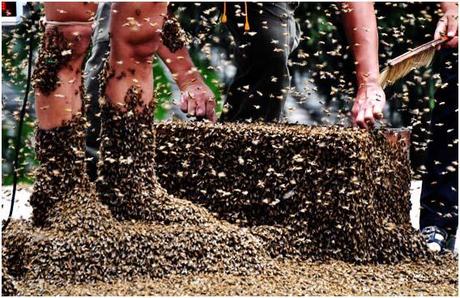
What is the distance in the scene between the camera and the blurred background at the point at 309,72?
4207 millimetres

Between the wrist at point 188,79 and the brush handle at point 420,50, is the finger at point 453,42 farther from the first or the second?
the wrist at point 188,79

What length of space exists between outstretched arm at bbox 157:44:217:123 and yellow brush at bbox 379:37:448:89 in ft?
2.22

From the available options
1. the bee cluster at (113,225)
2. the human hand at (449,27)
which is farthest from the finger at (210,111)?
the human hand at (449,27)

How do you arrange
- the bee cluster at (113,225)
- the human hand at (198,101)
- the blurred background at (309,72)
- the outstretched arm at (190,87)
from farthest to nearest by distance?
1. the blurred background at (309,72)
2. the human hand at (198,101)
3. the outstretched arm at (190,87)
4. the bee cluster at (113,225)

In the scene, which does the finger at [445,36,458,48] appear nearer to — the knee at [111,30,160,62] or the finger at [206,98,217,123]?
the finger at [206,98,217,123]

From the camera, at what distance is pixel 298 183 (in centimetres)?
356

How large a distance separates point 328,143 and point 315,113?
1729 mm

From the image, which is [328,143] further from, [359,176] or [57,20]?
[57,20]

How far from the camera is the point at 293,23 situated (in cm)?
393

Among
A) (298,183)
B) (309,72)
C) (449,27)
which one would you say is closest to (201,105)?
(298,183)

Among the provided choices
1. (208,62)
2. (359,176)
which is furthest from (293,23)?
(208,62)

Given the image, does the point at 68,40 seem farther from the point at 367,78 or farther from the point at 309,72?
the point at 309,72

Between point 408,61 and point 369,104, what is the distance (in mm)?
442

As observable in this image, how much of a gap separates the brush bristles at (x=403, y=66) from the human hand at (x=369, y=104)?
0.28 meters
